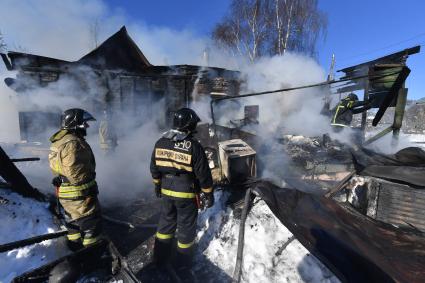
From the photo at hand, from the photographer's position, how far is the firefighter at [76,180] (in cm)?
290

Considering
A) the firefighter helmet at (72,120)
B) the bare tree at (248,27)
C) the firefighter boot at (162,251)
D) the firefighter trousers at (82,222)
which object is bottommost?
the firefighter boot at (162,251)

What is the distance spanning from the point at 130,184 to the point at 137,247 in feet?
9.38

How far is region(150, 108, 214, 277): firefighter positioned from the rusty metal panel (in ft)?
7.58

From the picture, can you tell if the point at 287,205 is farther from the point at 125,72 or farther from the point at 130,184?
the point at 125,72

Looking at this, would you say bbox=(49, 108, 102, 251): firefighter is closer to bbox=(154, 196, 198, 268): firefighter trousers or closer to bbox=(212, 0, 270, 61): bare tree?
bbox=(154, 196, 198, 268): firefighter trousers

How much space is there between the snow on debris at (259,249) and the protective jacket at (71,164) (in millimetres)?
1719

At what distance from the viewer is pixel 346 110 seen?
6828 mm

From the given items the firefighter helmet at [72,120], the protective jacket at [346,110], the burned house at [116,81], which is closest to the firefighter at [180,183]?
the firefighter helmet at [72,120]

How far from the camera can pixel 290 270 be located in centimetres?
279

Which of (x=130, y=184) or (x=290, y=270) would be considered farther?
(x=130, y=184)

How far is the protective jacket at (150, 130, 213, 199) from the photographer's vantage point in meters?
3.00

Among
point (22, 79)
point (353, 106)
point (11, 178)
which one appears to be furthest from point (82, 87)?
point (353, 106)

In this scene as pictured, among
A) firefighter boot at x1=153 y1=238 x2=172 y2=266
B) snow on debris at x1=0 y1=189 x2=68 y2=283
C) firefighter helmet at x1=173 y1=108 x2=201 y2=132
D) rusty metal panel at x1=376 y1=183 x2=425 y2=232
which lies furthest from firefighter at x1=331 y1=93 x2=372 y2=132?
snow on debris at x1=0 y1=189 x2=68 y2=283

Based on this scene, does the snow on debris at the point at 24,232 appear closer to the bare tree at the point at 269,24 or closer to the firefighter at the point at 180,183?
the firefighter at the point at 180,183
